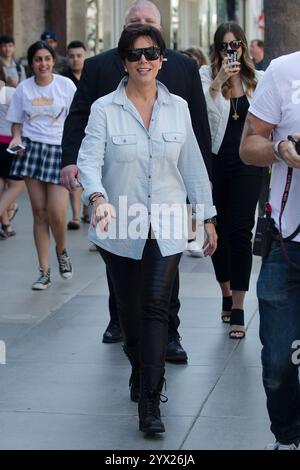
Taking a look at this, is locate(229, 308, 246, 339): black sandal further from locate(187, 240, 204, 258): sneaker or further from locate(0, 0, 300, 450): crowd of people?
locate(187, 240, 204, 258): sneaker

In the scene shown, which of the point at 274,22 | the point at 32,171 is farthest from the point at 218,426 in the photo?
the point at 274,22

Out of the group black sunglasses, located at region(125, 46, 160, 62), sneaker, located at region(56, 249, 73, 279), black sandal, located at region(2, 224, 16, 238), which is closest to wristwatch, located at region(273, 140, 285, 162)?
black sunglasses, located at region(125, 46, 160, 62)

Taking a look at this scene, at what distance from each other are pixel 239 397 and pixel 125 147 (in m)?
1.47

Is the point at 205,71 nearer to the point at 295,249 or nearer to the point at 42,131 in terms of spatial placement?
the point at 42,131

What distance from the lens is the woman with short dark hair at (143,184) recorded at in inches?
198

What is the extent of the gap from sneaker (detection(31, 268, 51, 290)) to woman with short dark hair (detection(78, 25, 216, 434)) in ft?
11.3

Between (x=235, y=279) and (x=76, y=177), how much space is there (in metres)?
1.59

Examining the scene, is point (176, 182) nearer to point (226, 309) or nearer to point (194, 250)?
point (226, 309)

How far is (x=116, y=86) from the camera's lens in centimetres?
620

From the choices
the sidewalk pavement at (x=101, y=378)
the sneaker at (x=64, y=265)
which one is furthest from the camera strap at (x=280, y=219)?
the sneaker at (x=64, y=265)

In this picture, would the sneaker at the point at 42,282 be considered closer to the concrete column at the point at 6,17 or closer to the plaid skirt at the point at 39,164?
the plaid skirt at the point at 39,164

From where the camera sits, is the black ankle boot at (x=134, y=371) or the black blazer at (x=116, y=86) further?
the black blazer at (x=116, y=86)

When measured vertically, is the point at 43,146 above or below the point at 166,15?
above

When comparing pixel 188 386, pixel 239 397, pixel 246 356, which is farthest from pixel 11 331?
pixel 239 397
